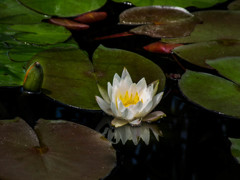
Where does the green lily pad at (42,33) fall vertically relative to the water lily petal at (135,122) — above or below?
above

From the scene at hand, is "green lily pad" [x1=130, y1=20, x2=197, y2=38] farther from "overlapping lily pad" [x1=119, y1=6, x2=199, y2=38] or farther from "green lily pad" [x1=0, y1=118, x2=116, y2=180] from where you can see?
"green lily pad" [x1=0, y1=118, x2=116, y2=180]

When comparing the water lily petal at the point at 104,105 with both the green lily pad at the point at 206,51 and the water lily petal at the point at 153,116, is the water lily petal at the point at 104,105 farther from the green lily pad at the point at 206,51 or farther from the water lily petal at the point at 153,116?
the green lily pad at the point at 206,51

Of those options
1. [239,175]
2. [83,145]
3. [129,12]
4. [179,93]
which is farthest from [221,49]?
[83,145]

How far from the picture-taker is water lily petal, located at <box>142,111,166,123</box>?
1824 mm

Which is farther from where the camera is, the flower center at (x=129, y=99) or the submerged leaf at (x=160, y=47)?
the submerged leaf at (x=160, y=47)

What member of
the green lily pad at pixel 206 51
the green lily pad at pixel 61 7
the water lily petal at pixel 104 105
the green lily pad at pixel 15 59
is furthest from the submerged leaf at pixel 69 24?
the water lily petal at pixel 104 105

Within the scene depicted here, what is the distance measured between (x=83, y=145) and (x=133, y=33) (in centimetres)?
124

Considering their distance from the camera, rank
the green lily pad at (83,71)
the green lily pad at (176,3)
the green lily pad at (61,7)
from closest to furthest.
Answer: the green lily pad at (83,71) → the green lily pad at (61,7) → the green lily pad at (176,3)

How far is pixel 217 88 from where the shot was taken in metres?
2.07

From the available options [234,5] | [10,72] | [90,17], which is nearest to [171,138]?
[10,72]

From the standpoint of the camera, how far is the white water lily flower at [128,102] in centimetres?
177

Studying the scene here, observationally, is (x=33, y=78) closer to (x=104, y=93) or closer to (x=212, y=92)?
(x=104, y=93)

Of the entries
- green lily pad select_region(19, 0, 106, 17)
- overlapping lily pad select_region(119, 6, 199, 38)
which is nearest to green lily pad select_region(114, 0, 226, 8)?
overlapping lily pad select_region(119, 6, 199, 38)

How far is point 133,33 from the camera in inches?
105
